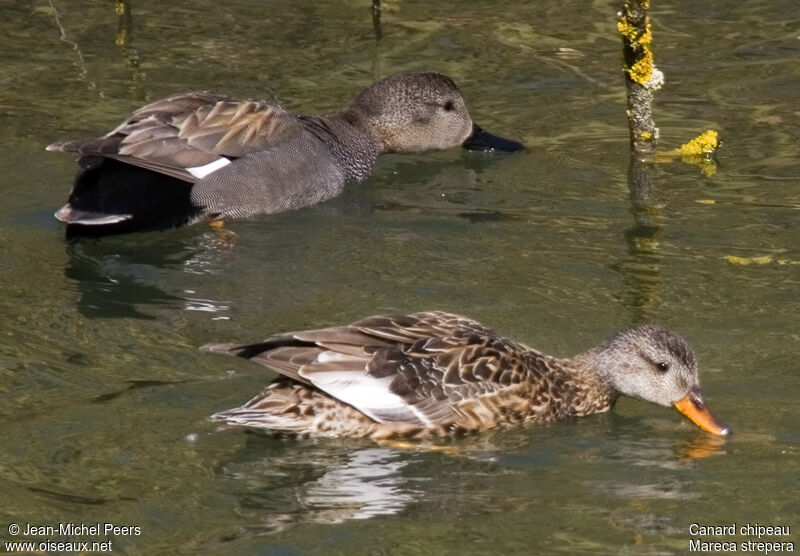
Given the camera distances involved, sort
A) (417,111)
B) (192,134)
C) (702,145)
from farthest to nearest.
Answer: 1. (417,111)
2. (702,145)
3. (192,134)

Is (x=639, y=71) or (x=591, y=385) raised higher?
(x=639, y=71)

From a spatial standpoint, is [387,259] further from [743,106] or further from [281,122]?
[743,106]

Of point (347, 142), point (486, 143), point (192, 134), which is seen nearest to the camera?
point (192, 134)

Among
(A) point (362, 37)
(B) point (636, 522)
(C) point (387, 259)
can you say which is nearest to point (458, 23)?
(A) point (362, 37)

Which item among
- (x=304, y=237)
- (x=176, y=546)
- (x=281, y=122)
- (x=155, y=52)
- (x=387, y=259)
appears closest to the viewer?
(x=176, y=546)

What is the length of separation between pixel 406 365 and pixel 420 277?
Answer: 1805 mm

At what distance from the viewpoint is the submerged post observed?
30.1ft

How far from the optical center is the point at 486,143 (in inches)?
428

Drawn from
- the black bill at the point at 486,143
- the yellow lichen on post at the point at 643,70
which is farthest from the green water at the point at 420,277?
the yellow lichen on post at the point at 643,70

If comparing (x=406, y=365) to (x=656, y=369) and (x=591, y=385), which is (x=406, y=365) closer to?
(x=591, y=385)

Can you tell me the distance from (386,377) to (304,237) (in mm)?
2862

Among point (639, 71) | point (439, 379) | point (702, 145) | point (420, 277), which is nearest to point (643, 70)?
point (639, 71)

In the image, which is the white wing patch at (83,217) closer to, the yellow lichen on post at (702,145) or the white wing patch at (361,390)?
the white wing patch at (361,390)

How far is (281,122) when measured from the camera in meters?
10.0
